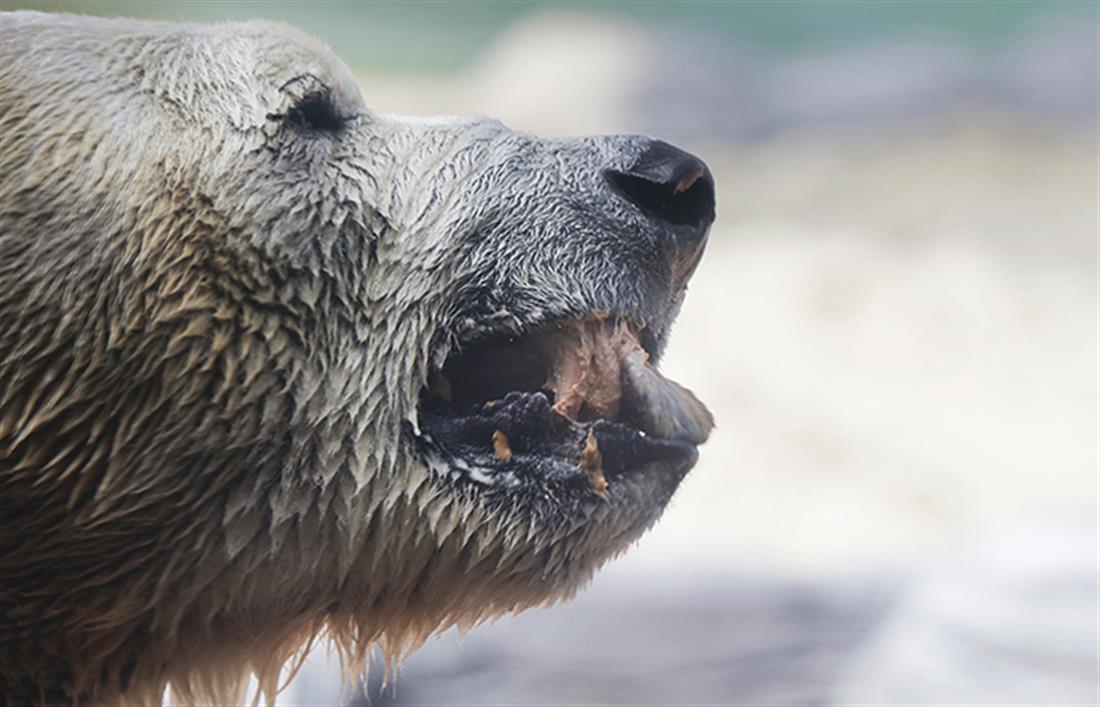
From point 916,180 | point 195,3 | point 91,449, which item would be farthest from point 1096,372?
point 91,449

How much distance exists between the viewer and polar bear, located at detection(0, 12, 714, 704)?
132cm

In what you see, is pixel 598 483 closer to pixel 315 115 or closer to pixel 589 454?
pixel 589 454

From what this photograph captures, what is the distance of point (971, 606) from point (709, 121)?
5.37 meters

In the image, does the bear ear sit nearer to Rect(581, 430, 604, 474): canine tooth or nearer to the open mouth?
the open mouth

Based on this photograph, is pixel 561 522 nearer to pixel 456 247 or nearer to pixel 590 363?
pixel 590 363

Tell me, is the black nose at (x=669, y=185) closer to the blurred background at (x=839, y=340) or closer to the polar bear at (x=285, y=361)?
the polar bear at (x=285, y=361)

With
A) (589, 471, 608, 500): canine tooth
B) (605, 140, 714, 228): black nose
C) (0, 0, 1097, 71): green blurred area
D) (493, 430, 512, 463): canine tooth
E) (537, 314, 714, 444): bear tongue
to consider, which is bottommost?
(589, 471, 608, 500): canine tooth

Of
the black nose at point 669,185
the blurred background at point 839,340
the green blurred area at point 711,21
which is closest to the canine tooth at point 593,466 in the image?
the black nose at point 669,185

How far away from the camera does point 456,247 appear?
4.68 feet

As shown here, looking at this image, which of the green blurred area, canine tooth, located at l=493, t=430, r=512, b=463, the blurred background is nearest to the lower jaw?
canine tooth, located at l=493, t=430, r=512, b=463

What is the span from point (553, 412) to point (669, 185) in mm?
276

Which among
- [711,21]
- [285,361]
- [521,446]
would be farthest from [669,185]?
[711,21]

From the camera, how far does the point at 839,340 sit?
5.85 m

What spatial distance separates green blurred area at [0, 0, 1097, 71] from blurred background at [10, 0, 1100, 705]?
0.02 meters
